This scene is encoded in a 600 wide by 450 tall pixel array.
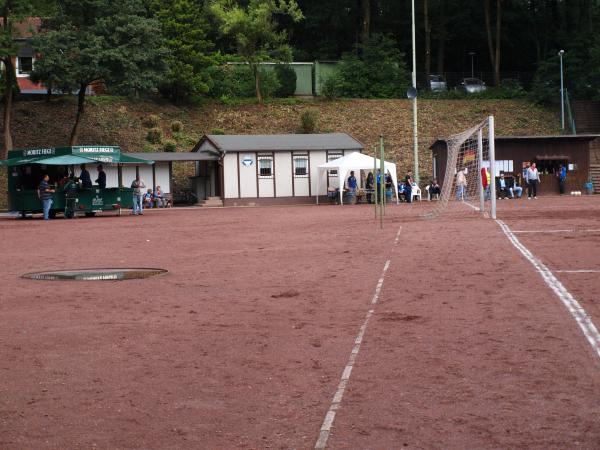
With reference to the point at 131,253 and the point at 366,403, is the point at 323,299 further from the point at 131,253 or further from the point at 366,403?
the point at 131,253

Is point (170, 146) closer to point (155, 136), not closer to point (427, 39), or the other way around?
point (155, 136)

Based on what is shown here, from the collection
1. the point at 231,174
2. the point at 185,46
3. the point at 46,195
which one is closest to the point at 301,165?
the point at 231,174

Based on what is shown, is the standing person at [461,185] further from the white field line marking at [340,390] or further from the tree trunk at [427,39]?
the tree trunk at [427,39]

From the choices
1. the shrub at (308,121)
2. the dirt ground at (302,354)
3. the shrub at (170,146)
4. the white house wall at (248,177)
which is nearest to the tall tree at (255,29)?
the shrub at (308,121)

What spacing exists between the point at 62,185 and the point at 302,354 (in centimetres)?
3407

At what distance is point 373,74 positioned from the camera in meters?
76.7

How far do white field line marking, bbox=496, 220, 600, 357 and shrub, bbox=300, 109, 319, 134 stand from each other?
4631cm

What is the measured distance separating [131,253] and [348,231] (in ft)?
24.3

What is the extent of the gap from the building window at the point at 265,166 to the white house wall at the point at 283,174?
1.09 feet

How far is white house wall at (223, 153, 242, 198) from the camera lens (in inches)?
2112

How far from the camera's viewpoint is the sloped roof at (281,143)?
5388 centimetres

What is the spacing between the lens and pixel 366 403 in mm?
7633

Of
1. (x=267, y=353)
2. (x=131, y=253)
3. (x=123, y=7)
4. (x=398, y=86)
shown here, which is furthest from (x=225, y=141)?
(x=267, y=353)

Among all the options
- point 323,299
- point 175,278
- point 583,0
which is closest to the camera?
point 323,299
